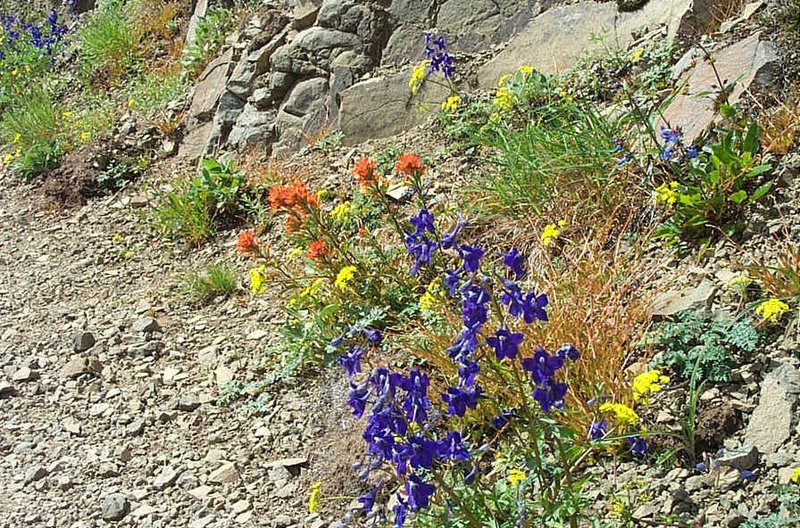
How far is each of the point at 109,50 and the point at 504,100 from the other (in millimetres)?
4910

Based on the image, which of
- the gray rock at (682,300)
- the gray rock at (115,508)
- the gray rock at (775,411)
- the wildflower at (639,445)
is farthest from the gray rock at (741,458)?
the gray rock at (115,508)

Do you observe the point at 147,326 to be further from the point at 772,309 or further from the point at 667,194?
the point at 772,309

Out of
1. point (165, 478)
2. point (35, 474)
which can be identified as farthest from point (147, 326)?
point (165, 478)

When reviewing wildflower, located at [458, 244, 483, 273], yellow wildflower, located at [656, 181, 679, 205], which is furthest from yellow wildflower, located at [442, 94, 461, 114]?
wildflower, located at [458, 244, 483, 273]

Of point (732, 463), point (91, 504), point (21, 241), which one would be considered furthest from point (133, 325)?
point (732, 463)

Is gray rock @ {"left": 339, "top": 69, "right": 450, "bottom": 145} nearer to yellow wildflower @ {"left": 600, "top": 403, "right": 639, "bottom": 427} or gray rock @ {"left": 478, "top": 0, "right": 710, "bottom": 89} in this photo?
gray rock @ {"left": 478, "top": 0, "right": 710, "bottom": 89}

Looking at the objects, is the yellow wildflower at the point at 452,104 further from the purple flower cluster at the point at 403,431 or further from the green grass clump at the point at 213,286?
the purple flower cluster at the point at 403,431

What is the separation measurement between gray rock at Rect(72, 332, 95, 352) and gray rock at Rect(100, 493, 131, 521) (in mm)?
1352

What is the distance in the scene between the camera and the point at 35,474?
367cm

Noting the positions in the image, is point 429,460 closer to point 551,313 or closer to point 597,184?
point 551,313

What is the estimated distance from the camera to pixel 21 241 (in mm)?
6227

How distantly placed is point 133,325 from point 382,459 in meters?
2.96

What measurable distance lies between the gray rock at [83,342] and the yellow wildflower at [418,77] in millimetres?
2350

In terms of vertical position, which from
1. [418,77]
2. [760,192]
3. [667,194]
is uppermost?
[418,77]
